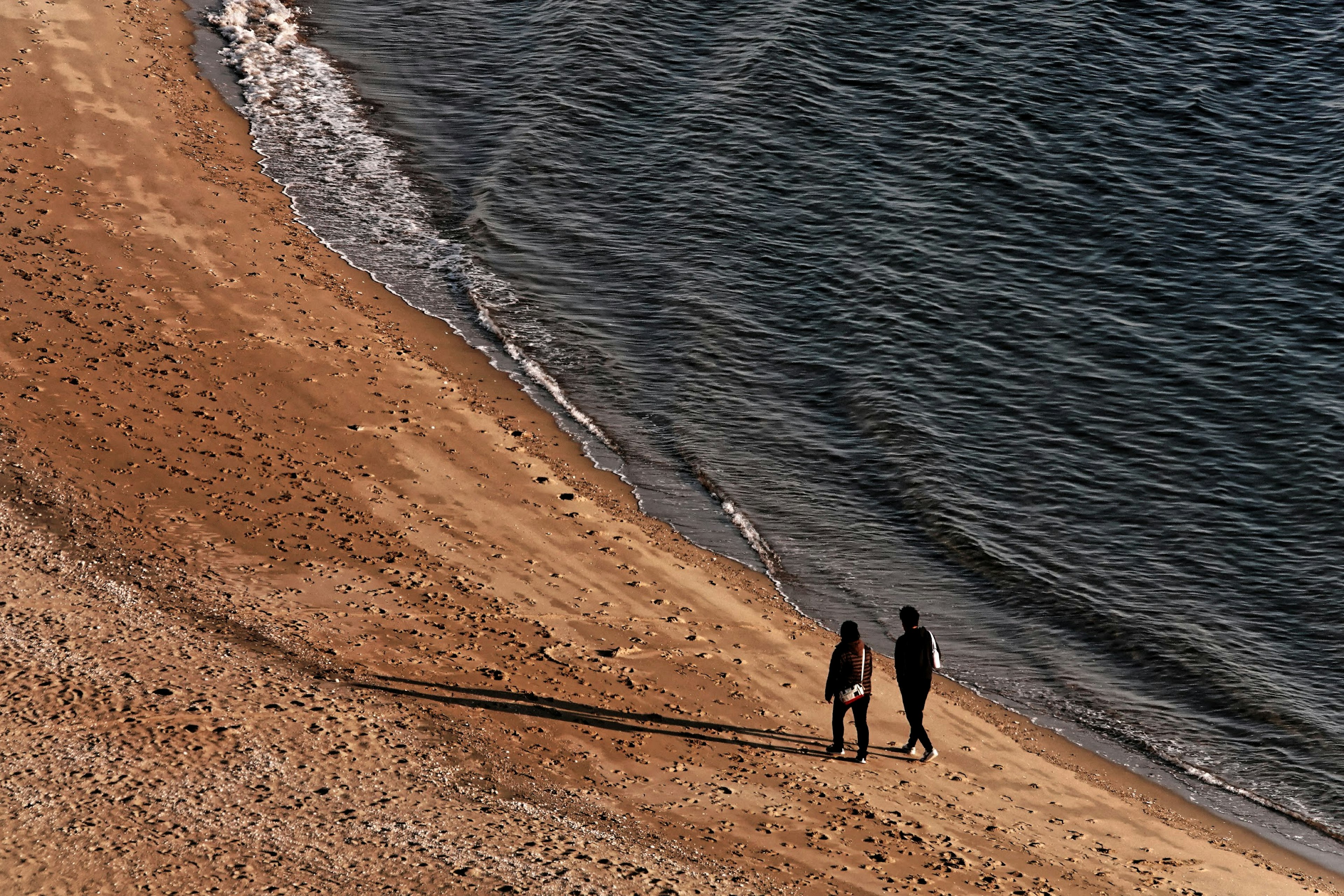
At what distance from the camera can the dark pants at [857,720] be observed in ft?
46.9

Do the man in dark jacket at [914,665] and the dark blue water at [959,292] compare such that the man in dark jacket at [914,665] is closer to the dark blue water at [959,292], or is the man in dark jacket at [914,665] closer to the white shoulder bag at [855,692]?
the white shoulder bag at [855,692]

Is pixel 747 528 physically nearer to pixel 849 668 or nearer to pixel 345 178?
pixel 849 668

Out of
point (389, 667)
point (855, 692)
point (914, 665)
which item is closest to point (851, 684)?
point (855, 692)

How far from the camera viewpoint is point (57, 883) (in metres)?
10.8

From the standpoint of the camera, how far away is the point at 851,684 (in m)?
14.2

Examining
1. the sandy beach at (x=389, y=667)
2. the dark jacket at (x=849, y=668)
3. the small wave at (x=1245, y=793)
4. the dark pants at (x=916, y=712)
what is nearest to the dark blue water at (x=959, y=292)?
the small wave at (x=1245, y=793)

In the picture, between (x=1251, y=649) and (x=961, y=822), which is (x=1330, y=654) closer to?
(x=1251, y=649)

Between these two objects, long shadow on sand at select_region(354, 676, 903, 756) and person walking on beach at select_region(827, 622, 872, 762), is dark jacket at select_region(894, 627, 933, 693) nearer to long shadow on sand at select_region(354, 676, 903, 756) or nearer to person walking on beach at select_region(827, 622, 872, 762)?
person walking on beach at select_region(827, 622, 872, 762)

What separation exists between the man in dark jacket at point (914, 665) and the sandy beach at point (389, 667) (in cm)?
65

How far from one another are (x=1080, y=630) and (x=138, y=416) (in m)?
13.3

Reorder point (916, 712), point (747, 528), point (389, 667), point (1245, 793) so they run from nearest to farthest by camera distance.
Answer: point (389, 667) → point (916, 712) → point (1245, 793) → point (747, 528)

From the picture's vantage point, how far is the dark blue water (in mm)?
18375

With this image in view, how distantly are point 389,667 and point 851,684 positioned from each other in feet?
16.4

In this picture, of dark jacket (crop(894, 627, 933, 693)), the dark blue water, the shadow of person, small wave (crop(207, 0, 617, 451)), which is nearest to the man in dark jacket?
dark jacket (crop(894, 627, 933, 693))
